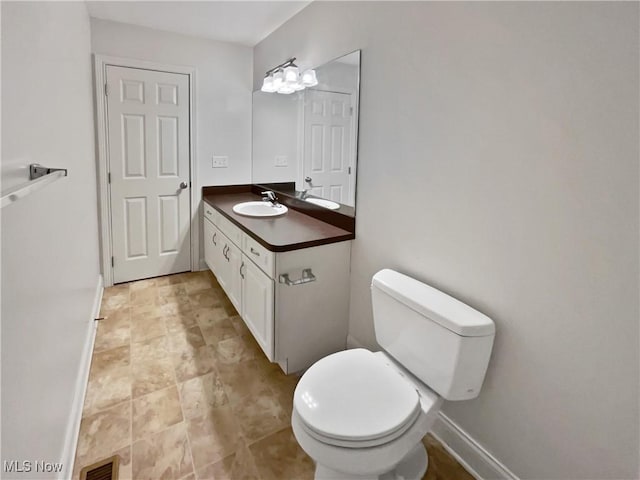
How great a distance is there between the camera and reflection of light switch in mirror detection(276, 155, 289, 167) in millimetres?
2951

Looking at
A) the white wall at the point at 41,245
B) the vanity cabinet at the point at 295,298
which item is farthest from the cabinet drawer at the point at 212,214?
the white wall at the point at 41,245

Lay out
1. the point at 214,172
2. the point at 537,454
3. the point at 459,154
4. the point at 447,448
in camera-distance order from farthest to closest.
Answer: the point at 214,172 → the point at 447,448 → the point at 459,154 → the point at 537,454

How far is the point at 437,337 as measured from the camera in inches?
52.4

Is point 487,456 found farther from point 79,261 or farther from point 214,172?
point 214,172

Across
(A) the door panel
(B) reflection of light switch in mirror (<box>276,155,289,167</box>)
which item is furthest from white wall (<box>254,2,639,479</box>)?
(A) the door panel

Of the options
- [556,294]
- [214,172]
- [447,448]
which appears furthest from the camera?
[214,172]

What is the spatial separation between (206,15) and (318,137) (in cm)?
128

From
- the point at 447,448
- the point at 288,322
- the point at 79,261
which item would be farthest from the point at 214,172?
the point at 447,448

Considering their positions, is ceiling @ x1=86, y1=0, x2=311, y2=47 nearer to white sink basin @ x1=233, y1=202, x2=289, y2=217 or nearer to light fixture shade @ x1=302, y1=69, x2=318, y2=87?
light fixture shade @ x1=302, y1=69, x2=318, y2=87

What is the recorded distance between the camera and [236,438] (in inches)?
64.6

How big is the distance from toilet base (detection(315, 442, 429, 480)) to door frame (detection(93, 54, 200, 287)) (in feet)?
8.68

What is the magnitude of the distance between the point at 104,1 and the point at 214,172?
57.8 inches

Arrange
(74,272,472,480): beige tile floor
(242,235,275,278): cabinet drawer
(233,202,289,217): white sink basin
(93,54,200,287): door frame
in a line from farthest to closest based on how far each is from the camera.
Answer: (93,54,200,287): door frame → (233,202,289,217): white sink basin → (242,235,275,278): cabinet drawer → (74,272,472,480): beige tile floor

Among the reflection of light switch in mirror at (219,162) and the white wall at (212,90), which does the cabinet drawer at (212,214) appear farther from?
the reflection of light switch in mirror at (219,162)
